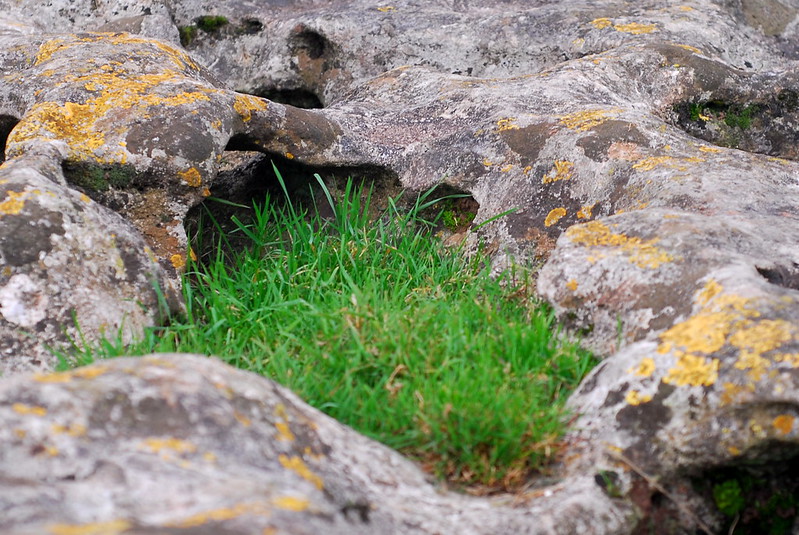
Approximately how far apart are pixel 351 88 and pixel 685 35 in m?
2.17

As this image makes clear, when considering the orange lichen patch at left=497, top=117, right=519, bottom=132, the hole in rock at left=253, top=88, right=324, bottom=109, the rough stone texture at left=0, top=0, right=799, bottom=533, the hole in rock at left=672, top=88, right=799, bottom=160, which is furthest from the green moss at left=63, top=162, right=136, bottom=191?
the hole in rock at left=672, top=88, right=799, bottom=160

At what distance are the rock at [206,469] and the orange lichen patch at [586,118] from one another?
83.4 inches

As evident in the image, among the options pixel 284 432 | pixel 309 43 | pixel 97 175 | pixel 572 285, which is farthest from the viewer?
pixel 309 43

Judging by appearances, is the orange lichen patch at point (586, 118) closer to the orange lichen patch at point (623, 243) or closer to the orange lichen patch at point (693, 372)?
the orange lichen patch at point (623, 243)

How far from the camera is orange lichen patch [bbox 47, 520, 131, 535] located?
1.59 metres

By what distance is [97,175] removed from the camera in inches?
142

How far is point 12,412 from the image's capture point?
1.91m

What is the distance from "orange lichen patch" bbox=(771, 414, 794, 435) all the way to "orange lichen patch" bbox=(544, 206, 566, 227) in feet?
5.36

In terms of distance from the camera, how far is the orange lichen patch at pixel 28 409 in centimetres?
192

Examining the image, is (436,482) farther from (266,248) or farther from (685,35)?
(685,35)

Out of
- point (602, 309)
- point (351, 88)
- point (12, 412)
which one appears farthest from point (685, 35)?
point (12, 412)

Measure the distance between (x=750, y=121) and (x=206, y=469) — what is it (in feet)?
13.0

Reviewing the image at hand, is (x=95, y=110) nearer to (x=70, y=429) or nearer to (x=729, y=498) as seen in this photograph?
(x=70, y=429)

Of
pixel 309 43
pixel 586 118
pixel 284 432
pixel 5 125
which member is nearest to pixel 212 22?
pixel 309 43
